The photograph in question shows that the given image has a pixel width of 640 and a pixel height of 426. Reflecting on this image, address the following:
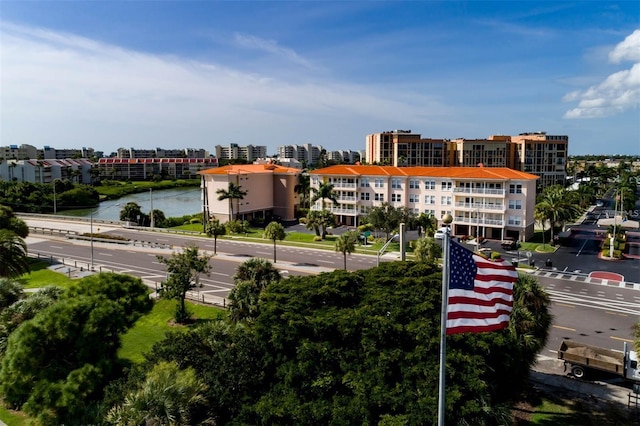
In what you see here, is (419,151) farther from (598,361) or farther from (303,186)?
(598,361)

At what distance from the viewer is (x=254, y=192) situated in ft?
285

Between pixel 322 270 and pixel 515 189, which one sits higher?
pixel 515 189

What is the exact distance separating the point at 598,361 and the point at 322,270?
2831cm

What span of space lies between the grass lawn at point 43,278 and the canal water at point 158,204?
45.7m

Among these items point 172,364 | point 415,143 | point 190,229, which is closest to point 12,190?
point 190,229

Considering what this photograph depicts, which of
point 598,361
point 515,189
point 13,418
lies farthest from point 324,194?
point 13,418

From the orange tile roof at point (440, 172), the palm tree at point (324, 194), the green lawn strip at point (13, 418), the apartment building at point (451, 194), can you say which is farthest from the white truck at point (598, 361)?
the palm tree at point (324, 194)

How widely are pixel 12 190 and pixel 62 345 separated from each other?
122m

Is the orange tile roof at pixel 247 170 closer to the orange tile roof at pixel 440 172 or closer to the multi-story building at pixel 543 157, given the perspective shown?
the orange tile roof at pixel 440 172

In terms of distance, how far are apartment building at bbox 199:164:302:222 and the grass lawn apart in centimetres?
3199

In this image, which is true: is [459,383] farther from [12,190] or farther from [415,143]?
[12,190]

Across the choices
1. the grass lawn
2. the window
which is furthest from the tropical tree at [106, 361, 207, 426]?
the window

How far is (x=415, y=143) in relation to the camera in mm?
130125

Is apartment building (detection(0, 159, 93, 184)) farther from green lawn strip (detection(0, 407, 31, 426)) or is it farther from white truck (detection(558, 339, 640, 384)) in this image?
white truck (detection(558, 339, 640, 384))
